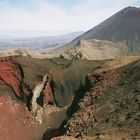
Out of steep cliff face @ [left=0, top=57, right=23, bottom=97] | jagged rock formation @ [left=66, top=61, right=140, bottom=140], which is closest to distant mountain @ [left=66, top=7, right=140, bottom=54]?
steep cliff face @ [left=0, top=57, right=23, bottom=97]

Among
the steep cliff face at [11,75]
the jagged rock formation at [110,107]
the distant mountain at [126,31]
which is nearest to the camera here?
the jagged rock formation at [110,107]

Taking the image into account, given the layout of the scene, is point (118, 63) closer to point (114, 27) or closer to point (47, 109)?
point (47, 109)

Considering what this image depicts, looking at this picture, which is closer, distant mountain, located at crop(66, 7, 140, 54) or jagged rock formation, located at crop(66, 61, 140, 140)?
jagged rock formation, located at crop(66, 61, 140, 140)

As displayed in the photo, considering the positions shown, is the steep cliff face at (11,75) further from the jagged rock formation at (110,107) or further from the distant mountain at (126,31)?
the distant mountain at (126,31)

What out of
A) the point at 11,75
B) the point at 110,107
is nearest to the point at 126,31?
the point at 11,75

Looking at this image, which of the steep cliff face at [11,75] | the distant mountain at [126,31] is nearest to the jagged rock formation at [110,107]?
the steep cliff face at [11,75]

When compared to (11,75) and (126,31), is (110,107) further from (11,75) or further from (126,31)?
(126,31)

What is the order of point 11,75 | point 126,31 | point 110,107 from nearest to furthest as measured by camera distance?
point 110,107 → point 11,75 → point 126,31

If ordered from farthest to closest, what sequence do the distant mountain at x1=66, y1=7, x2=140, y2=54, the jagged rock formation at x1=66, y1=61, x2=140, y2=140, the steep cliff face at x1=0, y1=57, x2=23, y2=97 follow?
the distant mountain at x1=66, y1=7, x2=140, y2=54 < the steep cliff face at x1=0, y1=57, x2=23, y2=97 < the jagged rock formation at x1=66, y1=61, x2=140, y2=140

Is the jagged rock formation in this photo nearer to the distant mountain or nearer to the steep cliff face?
the steep cliff face
